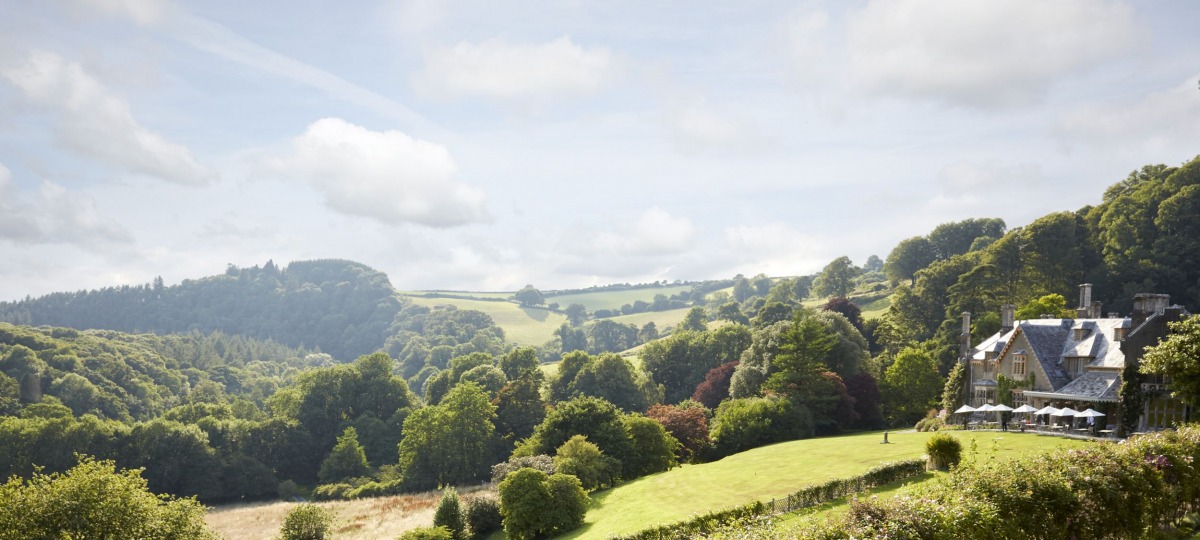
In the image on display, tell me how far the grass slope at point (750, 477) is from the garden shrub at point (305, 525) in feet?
54.5

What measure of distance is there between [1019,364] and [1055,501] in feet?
111

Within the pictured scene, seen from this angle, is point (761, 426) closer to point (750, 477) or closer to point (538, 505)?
point (750, 477)

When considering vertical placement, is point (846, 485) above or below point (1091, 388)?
below

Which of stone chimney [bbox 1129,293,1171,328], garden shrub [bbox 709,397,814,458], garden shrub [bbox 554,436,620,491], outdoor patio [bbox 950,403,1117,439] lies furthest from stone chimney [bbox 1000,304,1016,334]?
garden shrub [bbox 554,436,620,491]

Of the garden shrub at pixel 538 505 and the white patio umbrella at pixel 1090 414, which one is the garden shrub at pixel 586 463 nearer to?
the garden shrub at pixel 538 505

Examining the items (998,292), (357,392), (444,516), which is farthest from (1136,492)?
(357,392)

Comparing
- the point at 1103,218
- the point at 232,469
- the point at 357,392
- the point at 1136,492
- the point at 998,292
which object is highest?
the point at 1103,218

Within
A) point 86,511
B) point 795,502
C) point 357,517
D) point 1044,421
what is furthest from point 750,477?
point 357,517

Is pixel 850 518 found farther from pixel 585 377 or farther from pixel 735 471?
pixel 585 377

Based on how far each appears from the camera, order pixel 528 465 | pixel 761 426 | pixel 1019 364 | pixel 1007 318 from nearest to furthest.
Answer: pixel 1019 364
pixel 528 465
pixel 1007 318
pixel 761 426

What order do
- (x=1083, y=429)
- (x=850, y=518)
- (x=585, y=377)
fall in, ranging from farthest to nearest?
(x=585, y=377)
(x=1083, y=429)
(x=850, y=518)

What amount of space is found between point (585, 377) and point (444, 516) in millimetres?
48588

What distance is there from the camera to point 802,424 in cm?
5988

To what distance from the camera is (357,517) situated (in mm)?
59562
